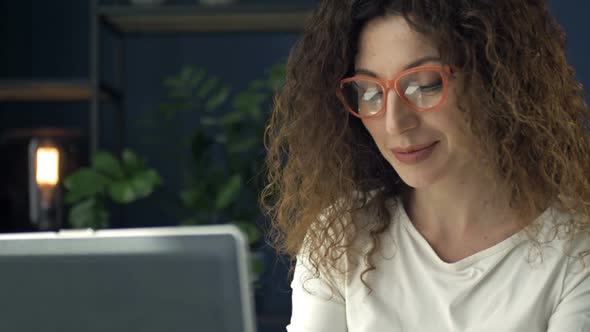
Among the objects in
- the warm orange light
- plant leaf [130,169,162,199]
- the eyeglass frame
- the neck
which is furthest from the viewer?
plant leaf [130,169,162,199]

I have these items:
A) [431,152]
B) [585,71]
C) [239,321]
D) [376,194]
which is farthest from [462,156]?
[585,71]

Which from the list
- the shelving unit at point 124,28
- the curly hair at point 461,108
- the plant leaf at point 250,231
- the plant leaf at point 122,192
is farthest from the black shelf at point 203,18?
the curly hair at point 461,108

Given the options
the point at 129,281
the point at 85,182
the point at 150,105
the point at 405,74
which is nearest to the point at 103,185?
the point at 85,182

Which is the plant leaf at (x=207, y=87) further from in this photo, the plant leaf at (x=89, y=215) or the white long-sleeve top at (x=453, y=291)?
the white long-sleeve top at (x=453, y=291)

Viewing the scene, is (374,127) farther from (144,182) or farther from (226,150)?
(226,150)

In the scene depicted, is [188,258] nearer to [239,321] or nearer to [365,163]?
[239,321]

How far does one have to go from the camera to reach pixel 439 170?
4.50 feet

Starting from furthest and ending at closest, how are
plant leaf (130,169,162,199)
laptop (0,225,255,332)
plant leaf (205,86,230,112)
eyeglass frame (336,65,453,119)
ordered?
1. plant leaf (205,86,230,112)
2. plant leaf (130,169,162,199)
3. eyeglass frame (336,65,453,119)
4. laptop (0,225,255,332)

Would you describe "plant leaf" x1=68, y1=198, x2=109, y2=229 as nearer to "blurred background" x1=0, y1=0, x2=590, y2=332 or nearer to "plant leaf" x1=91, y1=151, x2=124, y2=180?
"blurred background" x1=0, y1=0, x2=590, y2=332

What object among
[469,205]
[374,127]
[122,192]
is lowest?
[122,192]

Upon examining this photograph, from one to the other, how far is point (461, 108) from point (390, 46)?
0.15 m

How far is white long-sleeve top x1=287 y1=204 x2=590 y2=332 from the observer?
133 cm

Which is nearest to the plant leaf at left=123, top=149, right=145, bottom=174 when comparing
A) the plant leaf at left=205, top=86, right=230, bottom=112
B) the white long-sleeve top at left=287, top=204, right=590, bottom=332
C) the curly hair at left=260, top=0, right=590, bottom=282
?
the plant leaf at left=205, top=86, right=230, bottom=112

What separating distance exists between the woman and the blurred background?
172 centimetres
